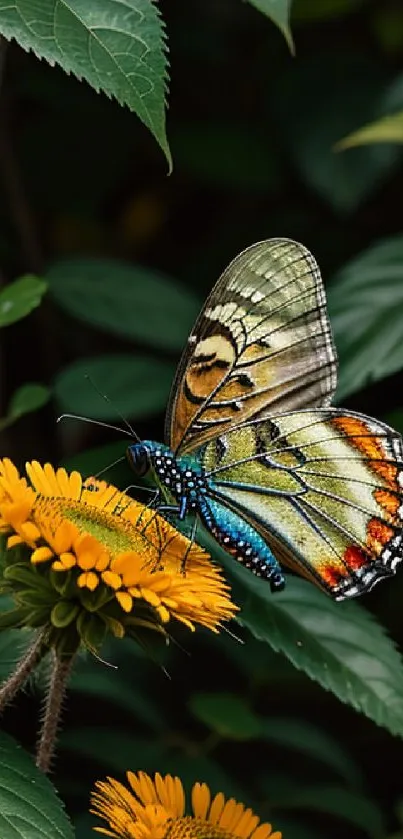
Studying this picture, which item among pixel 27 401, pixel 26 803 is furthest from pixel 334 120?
pixel 26 803

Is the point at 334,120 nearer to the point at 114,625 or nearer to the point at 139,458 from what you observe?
the point at 139,458

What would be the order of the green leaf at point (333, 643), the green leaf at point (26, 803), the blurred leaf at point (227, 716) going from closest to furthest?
the green leaf at point (26, 803) < the green leaf at point (333, 643) < the blurred leaf at point (227, 716)

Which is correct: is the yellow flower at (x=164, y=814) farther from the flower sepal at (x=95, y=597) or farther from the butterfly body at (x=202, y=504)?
the butterfly body at (x=202, y=504)

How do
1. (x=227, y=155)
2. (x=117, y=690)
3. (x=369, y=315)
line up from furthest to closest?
(x=227, y=155), (x=117, y=690), (x=369, y=315)

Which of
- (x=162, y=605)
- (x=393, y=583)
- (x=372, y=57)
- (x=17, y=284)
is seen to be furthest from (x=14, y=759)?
(x=372, y=57)

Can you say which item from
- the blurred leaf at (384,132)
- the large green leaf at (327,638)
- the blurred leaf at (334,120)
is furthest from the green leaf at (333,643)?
the blurred leaf at (334,120)

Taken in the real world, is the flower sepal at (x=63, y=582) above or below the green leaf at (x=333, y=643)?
above

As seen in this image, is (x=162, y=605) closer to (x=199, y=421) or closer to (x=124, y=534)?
(x=124, y=534)
